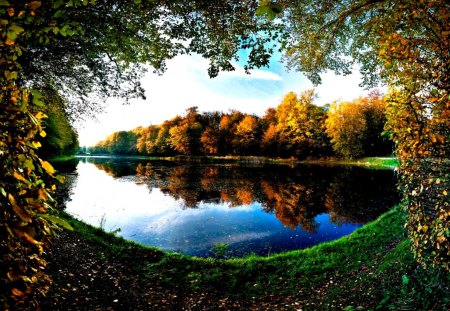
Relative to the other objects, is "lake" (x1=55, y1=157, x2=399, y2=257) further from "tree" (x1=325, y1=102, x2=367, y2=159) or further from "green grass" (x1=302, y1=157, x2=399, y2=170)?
"tree" (x1=325, y1=102, x2=367, y2=159)

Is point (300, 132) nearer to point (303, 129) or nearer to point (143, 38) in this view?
point (303, 129)

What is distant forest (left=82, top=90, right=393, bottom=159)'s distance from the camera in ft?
209

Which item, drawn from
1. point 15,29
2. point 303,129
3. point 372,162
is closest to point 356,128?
point 372,162

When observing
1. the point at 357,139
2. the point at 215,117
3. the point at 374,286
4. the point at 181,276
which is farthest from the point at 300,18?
the point at 215,117

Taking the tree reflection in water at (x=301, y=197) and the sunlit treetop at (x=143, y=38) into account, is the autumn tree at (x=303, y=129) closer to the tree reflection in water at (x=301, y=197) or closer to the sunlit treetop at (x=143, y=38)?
the tree reflection in water at (x=301, y=197)

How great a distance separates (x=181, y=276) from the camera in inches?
384

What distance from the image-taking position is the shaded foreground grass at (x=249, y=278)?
6.22 meters

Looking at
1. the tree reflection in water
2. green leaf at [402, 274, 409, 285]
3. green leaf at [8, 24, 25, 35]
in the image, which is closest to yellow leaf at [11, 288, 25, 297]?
green leaf at [8, 24, 25, 35]

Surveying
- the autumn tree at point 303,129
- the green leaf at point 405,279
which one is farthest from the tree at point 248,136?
the green leaf at point 405,279

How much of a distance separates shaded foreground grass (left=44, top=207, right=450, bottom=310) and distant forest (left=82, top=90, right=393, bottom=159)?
39.7 m

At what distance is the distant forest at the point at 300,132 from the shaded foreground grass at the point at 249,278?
39.7 meters

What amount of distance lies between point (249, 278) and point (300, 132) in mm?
65832

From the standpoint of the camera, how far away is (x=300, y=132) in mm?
72062

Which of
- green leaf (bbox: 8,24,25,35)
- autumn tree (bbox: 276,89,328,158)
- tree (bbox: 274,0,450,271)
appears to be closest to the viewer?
green leaf (bbox: 8,24,25,35)
